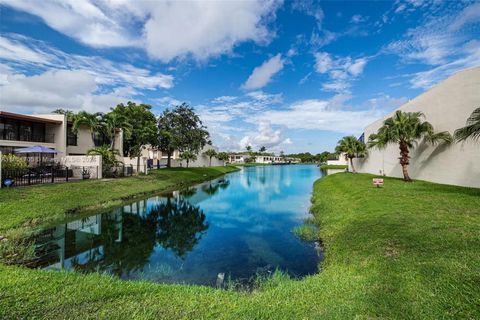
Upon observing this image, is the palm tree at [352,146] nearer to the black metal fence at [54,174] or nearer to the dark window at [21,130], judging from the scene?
the black metal fence at [54,174]

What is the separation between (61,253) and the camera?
9.27m

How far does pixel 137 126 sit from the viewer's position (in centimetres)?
3691

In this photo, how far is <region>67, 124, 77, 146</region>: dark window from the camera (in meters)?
29.0

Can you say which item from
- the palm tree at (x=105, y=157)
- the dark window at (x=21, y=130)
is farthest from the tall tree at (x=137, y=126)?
the dark window at (x=21, y=130)

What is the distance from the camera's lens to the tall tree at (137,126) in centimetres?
3398

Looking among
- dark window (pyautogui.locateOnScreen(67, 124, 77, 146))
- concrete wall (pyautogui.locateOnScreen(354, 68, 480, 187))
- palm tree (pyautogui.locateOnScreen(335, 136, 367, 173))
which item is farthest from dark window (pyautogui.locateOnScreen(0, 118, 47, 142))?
palm tree (pyautogui.locateOnScreen(335, 136, 367, 173))

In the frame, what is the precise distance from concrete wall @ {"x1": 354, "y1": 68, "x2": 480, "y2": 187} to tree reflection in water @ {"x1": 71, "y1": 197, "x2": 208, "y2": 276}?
1705 cm

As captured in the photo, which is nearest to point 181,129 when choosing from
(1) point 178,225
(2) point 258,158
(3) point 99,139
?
(3) point 99,139

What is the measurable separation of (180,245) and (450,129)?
19.9 m

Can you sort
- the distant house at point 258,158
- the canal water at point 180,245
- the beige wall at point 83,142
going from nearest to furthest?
the canal water at point 180,245
the beige wall at point 83,142
the distant house at point 258,158

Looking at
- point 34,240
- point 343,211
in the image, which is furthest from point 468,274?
point 34,240

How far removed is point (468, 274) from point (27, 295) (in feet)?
29.2

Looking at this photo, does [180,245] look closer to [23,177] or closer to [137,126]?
[23,177]

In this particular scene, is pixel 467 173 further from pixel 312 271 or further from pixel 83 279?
pixel 83 279
